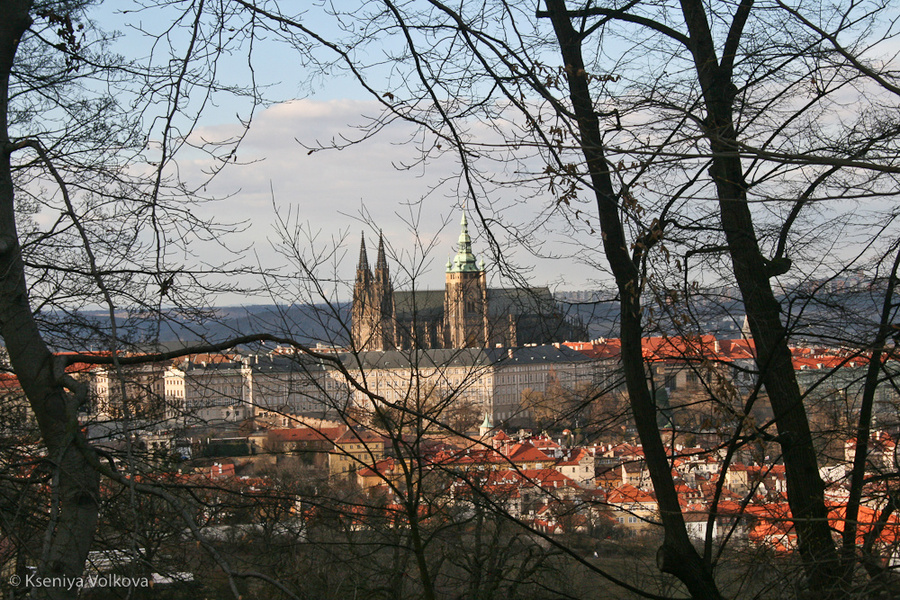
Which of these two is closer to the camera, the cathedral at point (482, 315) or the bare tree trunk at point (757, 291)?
the cathedral at point (482, 315)

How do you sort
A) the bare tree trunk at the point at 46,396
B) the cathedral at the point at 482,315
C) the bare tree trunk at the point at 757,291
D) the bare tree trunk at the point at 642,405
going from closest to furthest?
the bare tree trunk at the point at 46,396 < the cathedral at the point at 482,315 < the bare tree trunk at the point at 642,405 < the bare tree trunk at the point at 757,291

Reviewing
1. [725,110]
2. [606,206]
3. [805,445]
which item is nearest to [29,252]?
[606,206]

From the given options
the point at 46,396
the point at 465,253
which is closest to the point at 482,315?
the point at 465,253

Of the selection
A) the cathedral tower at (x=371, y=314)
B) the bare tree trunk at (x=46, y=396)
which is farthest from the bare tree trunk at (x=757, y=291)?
the bare tree trunk at (x=46, y=396)

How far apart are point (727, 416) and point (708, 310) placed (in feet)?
4.12

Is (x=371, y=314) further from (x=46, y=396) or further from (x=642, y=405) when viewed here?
(x=46, y=396)

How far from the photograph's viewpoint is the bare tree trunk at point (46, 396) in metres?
2.07

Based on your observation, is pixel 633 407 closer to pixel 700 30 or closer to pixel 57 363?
pixel 700 30

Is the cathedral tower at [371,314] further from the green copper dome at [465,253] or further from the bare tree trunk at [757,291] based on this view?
the bare tree trunk at [757,291]

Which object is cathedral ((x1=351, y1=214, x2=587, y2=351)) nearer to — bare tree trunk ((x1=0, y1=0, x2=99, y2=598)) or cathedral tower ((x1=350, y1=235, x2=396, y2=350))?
cathedral tower ((x1=350, y1=235, x2=396, y2=350))

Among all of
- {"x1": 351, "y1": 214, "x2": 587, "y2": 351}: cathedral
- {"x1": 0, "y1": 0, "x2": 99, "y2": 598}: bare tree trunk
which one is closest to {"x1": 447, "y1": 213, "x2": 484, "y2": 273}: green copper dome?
{"x1": 351, "y1": 214, "x2": 587, "y2": 351}: cathedral

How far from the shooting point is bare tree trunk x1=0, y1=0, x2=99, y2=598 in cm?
207

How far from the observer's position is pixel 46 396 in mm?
2203

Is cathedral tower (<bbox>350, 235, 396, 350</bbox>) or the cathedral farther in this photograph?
cathedral tower (<bbox>350, 235, 396, 350</bbox>)
